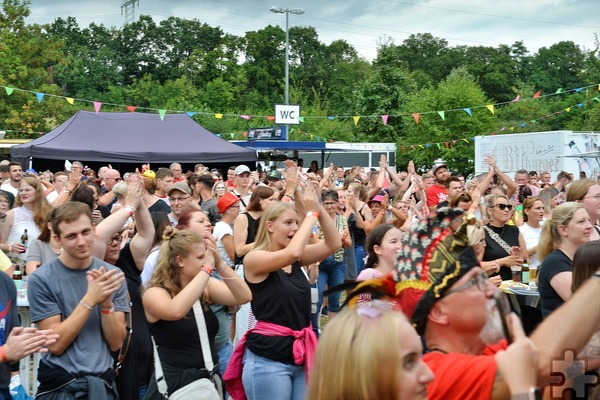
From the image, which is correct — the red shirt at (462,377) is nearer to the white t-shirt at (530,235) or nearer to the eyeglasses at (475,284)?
the eyeglasses at (475,284)

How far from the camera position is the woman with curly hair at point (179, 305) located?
187 inches

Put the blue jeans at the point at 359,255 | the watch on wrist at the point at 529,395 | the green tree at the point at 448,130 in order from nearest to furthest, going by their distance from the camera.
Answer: the watch on wrist at the point at 529,395
the blue jeans at the point at 359,255
the green tree at the point at 448,130

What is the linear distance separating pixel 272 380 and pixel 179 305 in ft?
2.76

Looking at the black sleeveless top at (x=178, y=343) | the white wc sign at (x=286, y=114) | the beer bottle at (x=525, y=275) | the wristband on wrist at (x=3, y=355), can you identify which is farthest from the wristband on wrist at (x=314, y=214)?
the white wc sign at (x=286, y=114)

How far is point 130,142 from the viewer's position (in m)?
22.9

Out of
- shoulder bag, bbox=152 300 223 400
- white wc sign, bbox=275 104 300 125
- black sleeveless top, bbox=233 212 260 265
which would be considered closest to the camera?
shoulder bag, bbox=152 300 223 400

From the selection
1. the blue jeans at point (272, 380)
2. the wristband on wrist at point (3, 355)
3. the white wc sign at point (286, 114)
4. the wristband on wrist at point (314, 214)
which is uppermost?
the white wc sign at point (286, 114)

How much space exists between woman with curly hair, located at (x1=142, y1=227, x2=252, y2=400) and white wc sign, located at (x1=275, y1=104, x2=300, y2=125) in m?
25.3

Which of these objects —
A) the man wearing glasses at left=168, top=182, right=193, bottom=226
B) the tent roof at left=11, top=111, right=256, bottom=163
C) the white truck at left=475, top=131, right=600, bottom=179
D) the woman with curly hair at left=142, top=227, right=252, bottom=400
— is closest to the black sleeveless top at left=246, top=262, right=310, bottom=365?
the woman with curly hair at left=142, top=227, right=252, bottom=400

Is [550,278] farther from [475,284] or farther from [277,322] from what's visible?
[475,284]

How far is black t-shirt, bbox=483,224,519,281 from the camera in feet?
26.6

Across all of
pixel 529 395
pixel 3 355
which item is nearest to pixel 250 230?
pixel 3 355

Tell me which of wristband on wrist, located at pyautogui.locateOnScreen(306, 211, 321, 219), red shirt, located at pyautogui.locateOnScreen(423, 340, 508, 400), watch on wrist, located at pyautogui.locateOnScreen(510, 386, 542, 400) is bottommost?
red shirt, located at pyautogui.locateOnScreen(423, 340, 508, 400)

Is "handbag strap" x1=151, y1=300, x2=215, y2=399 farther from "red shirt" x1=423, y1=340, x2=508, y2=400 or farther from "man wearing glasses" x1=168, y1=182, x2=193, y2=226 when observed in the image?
"man wearing glasses" x1=168, y1=182, x2=193, y2=226
